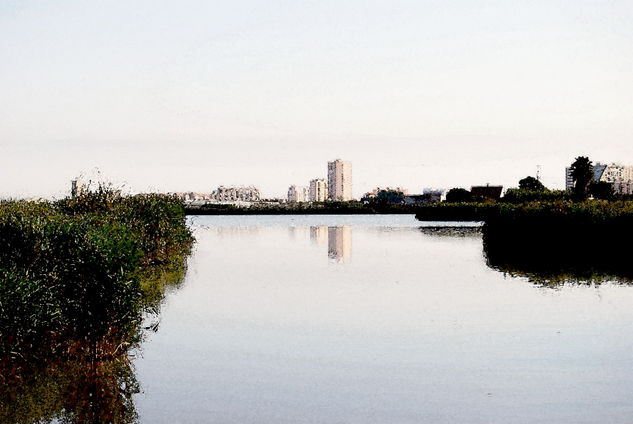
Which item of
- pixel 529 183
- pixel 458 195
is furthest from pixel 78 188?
pixel 529 183

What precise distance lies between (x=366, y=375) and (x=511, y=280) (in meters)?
14.3

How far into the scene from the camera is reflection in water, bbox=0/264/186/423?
9.93m

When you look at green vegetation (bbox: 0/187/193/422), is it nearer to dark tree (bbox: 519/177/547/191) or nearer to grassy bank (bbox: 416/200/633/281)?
grassy bank (bbox: 416/200/633/281)

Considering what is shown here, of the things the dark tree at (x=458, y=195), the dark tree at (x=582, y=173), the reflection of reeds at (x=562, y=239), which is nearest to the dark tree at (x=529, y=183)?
the dark tree at (x=458, y=195)

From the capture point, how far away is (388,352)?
13.6m

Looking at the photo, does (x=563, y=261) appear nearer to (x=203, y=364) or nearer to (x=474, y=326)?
(x=474, y=326)

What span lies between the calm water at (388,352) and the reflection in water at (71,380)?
386 millimetres

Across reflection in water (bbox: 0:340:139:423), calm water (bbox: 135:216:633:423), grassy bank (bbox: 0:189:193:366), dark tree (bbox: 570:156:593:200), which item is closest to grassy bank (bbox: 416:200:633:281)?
calm water (bbox: 135:216:633:423)

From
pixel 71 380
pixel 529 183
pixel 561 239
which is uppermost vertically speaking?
pixel 529 183

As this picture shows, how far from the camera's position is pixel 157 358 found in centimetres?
1336

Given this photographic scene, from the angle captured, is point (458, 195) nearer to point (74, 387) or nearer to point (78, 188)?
point (78, 188)

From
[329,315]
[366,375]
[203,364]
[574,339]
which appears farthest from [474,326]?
[203,364]

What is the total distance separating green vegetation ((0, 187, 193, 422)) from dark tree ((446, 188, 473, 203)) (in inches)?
3985

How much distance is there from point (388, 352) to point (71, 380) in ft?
17.7
